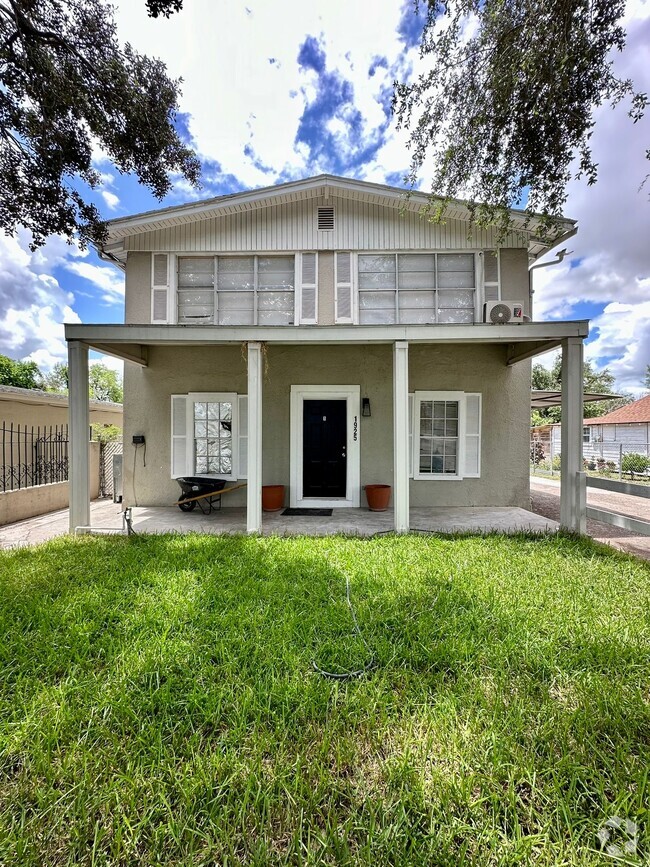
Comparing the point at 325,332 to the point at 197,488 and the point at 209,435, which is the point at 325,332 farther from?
the point at 197,488

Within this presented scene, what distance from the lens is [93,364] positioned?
155 ft

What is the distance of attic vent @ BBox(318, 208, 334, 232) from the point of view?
24.4 ft

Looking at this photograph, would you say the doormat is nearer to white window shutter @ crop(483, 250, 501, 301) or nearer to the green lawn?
the green lawn

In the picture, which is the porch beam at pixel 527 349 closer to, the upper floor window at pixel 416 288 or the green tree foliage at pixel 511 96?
the upper floor window at pixel 416 288

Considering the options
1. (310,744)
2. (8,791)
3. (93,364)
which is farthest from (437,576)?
(93,364)

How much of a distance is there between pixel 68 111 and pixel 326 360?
217 inches

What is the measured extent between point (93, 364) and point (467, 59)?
5283cm

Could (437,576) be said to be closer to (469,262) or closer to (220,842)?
(220,842)

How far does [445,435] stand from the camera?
7.77 meters

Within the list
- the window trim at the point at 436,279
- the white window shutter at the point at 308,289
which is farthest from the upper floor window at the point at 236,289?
the window trim at the point at 436,279

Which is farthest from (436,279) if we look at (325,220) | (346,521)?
(346,521)

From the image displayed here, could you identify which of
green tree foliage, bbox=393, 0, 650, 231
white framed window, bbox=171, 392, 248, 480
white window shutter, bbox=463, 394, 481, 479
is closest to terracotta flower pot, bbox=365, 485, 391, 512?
white window shutter, bbox=463, 394, 481, 479

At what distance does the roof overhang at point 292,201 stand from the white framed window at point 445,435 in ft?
11.1

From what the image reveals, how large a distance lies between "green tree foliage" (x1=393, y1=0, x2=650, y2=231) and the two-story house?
5.19 feet
